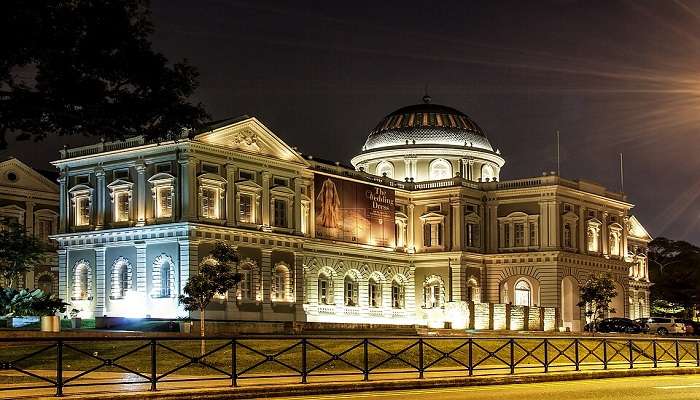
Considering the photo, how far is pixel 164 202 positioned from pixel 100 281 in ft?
23.3

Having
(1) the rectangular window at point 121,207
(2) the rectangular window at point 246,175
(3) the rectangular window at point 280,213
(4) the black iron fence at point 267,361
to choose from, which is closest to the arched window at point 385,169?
(3) the rectangular window at point 280,213

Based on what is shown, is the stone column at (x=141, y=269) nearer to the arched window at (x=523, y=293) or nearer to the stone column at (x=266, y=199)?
the stone column at (x=266, y=199)

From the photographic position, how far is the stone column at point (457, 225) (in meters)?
91.9

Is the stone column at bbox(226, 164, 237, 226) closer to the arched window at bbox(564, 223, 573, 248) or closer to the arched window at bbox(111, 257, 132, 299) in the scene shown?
the arched window at bbox(111, 257, 132, 299)

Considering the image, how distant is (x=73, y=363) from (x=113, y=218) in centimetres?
3531

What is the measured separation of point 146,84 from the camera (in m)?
28.7

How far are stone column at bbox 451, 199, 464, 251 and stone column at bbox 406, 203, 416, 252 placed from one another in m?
3.94

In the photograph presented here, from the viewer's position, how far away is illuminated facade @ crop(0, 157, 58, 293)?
8238 cm

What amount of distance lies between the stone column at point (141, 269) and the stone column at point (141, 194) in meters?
1.61

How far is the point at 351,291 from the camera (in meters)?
88.1

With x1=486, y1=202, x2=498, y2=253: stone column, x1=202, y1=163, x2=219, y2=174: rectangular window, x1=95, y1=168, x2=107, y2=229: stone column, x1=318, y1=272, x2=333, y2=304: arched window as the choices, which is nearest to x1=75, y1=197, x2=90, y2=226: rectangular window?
x1=95, y1=168, x2=107, y2=229: stone column

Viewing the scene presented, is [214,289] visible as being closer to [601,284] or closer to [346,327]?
[346,327]

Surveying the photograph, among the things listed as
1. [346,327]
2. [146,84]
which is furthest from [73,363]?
[346,327]

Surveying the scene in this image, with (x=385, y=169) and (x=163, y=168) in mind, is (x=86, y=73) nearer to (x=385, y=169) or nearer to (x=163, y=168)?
(x=163, y=168)
